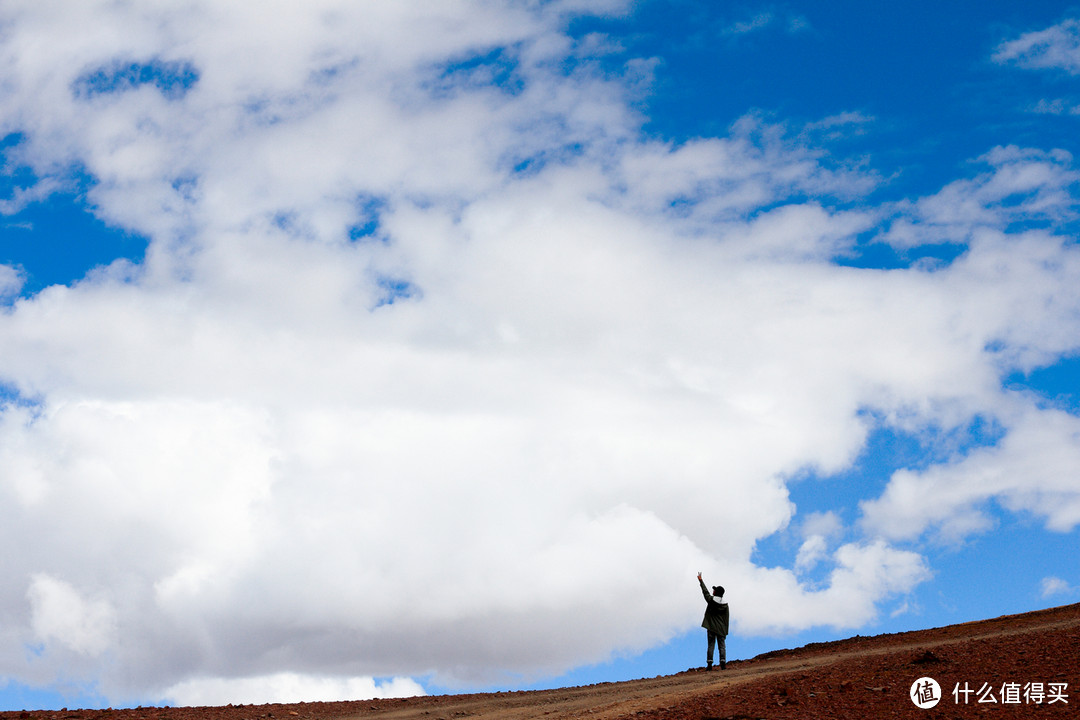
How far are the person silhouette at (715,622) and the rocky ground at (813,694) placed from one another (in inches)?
19.4

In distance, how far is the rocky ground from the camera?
574 inches

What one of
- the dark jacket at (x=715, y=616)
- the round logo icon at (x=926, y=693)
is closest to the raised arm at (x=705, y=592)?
the dark jacket at (x=715, y=616)

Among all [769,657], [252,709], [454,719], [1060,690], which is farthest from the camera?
[769,657]

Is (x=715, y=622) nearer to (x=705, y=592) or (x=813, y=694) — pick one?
(x=705, y=592)

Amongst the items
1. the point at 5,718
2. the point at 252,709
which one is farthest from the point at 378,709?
the point at 5,718

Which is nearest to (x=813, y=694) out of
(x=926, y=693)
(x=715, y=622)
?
(x=926, y=693)

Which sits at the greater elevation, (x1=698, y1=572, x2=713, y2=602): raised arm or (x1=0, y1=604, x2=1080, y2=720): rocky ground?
(x1=698, y1=572, x2=713, y2=602): raised arm

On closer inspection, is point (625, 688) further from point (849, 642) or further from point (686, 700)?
point (849, 642)

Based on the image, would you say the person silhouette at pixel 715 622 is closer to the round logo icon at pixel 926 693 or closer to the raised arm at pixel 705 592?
the raised arm at pixel 705 592

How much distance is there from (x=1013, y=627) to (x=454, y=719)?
1504 cm

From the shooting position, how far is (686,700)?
16562 mm

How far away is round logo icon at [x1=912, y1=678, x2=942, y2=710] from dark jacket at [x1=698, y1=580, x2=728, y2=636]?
7.65m

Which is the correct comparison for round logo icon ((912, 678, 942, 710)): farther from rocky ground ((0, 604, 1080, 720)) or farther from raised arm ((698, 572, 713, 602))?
raised arm ((698, 572, 713, 602))

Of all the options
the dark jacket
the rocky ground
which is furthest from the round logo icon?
the dark jacket
